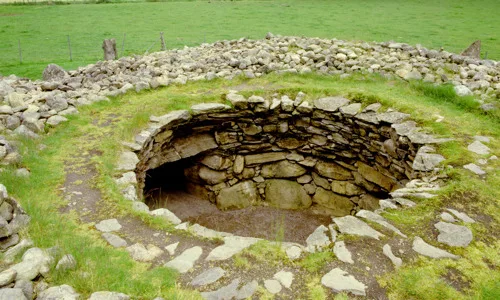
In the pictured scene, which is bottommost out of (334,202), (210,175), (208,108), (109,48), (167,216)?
(334,202)

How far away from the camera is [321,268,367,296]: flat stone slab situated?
155 inches

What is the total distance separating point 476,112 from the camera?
28.0 ft

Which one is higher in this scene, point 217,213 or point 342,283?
point 342,283

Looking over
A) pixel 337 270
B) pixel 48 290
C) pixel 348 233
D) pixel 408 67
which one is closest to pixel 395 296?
pixel 337 270

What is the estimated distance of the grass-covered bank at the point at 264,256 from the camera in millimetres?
4016

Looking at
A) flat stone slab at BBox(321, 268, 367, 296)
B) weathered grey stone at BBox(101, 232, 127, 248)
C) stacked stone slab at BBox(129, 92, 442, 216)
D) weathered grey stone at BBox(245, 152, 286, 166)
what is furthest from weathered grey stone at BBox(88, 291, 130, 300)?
weathered grey stone at BBox(245, 152, 286, 166)

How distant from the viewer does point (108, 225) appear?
5102 mm

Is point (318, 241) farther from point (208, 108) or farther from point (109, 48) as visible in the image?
point (109, 48)

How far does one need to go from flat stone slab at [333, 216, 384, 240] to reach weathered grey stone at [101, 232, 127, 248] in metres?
2.83

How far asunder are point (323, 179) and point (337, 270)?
6.55 meters

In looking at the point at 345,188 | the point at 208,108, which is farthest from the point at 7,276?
the point at 345,188

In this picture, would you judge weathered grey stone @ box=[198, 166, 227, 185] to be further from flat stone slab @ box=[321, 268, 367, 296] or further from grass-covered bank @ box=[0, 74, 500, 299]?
flat stone slab @ box=[321, 268, 367, 296]

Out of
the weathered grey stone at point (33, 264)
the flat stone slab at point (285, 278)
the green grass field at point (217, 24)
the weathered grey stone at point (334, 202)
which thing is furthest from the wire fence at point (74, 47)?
the flat stone slab at point (285, 278)

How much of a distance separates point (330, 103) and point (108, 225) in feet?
20.5
